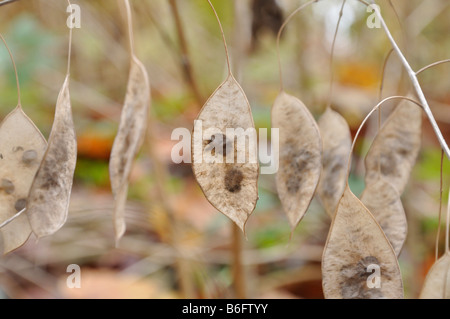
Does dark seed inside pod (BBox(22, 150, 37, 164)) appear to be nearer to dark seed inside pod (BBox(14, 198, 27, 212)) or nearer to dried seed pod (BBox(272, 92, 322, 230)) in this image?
dark seed inside pod (BBox(14, 198, 27, 212))

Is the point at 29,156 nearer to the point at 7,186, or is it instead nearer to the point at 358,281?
the point at 7,186

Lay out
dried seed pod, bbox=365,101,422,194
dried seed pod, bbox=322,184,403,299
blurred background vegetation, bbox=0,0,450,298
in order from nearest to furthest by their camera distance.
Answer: dried seed pod, bbox=322,184,403,299
dried seed pod, bbox=365,101,422,194
blurred background vegetation, bbox=0,0,450,298

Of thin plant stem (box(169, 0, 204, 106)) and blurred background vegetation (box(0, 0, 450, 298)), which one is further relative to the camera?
blurred background vegetation (box(0, 0, 450, 298))

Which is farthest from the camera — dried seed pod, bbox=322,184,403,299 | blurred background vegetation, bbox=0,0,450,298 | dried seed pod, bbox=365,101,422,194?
blurred background vegetation, bbox=0,0,450,298

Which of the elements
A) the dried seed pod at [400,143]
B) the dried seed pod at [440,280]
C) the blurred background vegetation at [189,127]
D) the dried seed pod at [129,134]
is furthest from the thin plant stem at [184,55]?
the dried seed pod at [440,280]

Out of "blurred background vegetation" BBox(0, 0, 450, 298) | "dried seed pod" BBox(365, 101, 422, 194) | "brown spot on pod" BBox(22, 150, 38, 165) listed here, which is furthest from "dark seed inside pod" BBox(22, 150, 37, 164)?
"dried seed pod" BBox(365, 101, 422, 194)

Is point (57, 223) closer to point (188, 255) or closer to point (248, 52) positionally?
→ point (188, 255)

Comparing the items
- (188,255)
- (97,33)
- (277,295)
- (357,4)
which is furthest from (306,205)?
(97,33)
